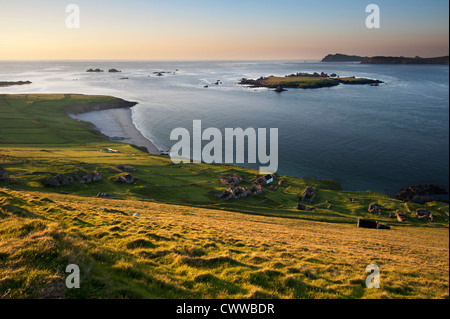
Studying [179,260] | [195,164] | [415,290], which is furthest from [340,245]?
[195,164]

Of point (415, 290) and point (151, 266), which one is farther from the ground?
point (151, 266)

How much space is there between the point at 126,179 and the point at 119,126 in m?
79.1

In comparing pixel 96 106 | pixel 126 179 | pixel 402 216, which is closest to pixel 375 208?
pixel 402 216

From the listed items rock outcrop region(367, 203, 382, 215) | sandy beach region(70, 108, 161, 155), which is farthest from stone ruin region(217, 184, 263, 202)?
sandy beach region(70, 108, 161, 155)

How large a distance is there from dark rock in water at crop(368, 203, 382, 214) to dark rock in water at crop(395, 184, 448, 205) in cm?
1284

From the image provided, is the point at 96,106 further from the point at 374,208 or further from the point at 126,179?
the point at 374,208

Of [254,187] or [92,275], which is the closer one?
[92,275]

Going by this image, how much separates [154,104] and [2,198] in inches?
6096

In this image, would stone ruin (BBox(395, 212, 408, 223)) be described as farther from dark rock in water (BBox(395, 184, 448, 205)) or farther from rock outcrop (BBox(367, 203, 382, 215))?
dark rock in water (BBox(395, 184, 448, 205))

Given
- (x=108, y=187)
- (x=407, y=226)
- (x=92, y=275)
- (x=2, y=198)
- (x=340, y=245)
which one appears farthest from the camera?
(x=108, y=187)

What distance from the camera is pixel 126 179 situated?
5197cm

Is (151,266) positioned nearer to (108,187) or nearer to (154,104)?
(108,187)

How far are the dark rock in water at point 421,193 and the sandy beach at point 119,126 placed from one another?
7620cm

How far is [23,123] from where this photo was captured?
307 feet
